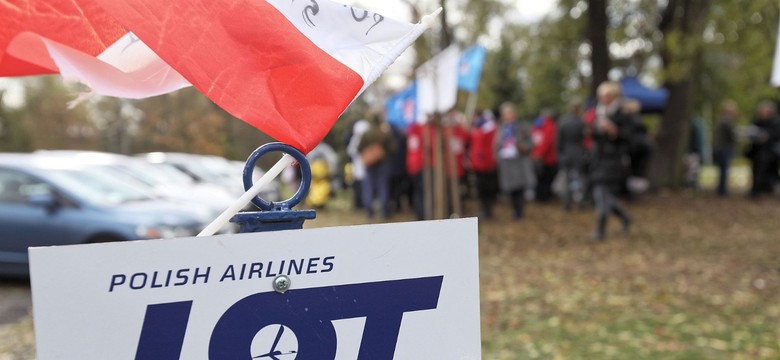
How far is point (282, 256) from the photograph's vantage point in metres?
1.36

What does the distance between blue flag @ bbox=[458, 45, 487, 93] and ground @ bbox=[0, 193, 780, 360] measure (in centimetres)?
206

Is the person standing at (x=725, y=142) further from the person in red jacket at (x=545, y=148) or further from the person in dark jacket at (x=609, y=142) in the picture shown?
the person in dark jacket at (x=609, y=142)

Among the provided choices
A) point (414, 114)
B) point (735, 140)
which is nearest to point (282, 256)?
point (414, 114)

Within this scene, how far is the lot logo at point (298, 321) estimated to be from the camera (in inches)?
51.4

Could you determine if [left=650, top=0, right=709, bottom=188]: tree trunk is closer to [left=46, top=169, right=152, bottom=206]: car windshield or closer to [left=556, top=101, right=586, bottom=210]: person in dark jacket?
[left=556, top=101, right=586, bottom=210]: person in dark jacket

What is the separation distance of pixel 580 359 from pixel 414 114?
18.5 ft

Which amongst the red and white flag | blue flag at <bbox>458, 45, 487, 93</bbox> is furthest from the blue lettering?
blue flag at <bbox>458, 45, 487, 93</bbox>

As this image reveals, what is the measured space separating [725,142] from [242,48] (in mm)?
15125

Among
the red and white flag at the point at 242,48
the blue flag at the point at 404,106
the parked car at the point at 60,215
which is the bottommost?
the parked car at the point at 60,215

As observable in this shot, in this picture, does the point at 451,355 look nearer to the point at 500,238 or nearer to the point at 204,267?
the point at 204,267

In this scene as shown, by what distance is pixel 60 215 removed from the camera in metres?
7.87

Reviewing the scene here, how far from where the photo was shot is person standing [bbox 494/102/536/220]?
38.6 feet

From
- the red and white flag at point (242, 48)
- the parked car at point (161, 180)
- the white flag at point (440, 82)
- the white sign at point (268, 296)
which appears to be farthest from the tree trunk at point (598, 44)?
the white sign at point (268, 296)

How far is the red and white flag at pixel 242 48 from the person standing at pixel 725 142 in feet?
48.4
